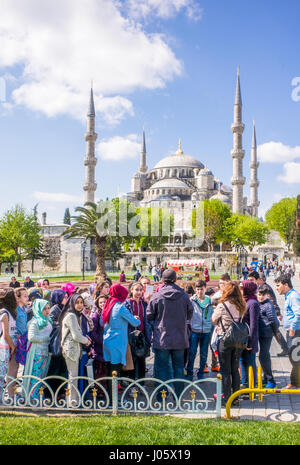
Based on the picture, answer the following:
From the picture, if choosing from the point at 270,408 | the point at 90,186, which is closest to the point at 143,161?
the point at 90,186

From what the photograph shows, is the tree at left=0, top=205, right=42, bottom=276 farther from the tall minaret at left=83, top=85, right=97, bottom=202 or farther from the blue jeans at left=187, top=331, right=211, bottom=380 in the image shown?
the blue jeans at left=187, top=331, right=211, bottom=380

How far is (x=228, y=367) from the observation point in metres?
5.14

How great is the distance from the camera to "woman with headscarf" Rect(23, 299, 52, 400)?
5.18 metres

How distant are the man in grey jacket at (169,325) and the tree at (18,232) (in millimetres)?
35068

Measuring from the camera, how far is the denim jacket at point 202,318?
21.0 ft

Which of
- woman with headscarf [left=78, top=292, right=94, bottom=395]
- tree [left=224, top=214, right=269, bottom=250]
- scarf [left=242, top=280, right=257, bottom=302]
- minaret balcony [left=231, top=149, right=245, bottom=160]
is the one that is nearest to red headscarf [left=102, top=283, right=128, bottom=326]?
woman with headscarf [left=78, top=292, right=94, bottom=395]

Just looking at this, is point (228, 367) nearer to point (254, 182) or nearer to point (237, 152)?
point (237, 152)

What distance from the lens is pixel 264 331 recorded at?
5.93 meters

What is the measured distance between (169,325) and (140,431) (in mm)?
1412

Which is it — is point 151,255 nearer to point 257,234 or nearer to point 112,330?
point 257,234

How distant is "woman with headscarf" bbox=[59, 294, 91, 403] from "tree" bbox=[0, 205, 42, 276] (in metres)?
34.8

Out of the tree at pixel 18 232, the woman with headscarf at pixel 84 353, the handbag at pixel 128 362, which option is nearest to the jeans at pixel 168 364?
the handbag at pixel 128 362
